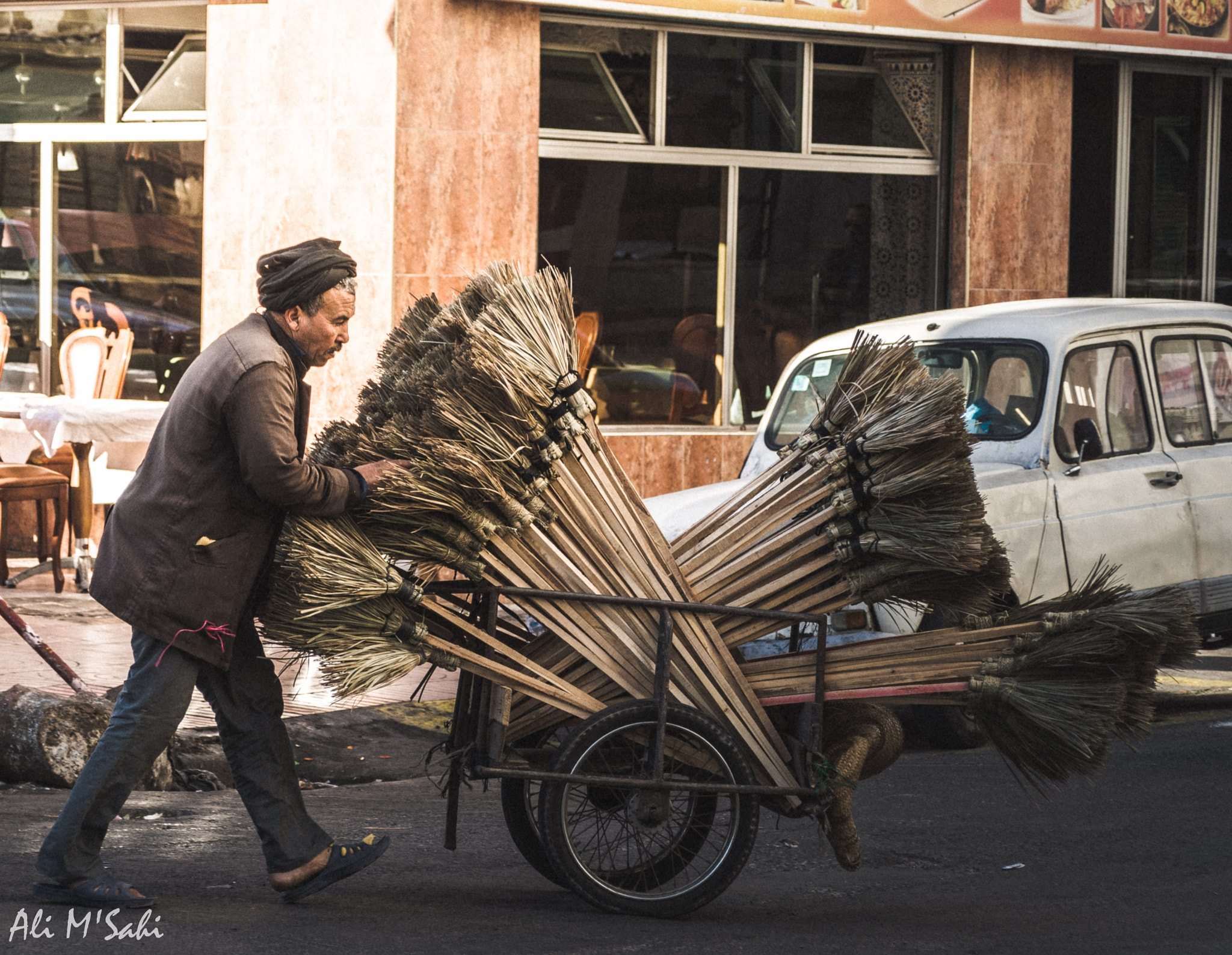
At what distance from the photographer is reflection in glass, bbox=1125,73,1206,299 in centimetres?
1345

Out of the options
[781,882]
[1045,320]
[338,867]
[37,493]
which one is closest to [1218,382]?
[1045,320]

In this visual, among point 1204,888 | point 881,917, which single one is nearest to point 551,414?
point 881,917

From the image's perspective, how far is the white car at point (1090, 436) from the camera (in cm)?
715

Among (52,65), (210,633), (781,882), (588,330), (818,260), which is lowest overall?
(781,882)

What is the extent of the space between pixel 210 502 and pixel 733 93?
8.35 metres

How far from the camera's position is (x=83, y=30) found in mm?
11484

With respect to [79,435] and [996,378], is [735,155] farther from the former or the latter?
[79,435]

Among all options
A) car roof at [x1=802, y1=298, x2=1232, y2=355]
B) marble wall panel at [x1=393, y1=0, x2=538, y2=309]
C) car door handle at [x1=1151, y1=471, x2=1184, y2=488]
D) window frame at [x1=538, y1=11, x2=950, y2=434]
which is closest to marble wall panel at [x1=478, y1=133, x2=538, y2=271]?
marble wall panel at [x1=393, y1=0, x2=538, y2=309]

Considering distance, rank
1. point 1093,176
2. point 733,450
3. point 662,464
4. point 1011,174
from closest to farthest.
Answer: point 662,464, point 733,450, point 1011,174, point 1093,176

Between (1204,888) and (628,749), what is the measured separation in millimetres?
1943

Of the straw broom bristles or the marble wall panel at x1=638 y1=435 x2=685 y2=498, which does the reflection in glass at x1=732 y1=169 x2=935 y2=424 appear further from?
the straw broom bristles

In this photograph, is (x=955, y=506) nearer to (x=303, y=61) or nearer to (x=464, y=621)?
(x=464, y=621)

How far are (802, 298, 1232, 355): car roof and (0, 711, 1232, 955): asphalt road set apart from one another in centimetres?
212

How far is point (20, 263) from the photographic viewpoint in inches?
466
